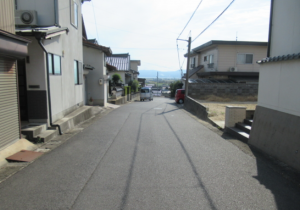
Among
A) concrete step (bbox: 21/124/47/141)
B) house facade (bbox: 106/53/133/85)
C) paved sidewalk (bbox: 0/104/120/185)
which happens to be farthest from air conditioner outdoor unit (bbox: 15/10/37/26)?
Result: house facade (bbox: 106/53/133/85)

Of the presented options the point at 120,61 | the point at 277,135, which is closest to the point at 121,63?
the point at 120,61

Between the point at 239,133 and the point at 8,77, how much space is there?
775cm

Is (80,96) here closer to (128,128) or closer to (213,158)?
(128,128)

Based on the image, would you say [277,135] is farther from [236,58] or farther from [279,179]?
[236,58]

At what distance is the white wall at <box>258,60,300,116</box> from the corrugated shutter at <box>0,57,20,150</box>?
24.4 ft

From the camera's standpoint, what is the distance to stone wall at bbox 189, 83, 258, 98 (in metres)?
25.1

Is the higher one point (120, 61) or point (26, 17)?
point (120, 61)

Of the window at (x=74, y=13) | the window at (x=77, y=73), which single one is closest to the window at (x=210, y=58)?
the window at (x=77, y=73)

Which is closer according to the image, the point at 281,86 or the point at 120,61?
the point at 281,86

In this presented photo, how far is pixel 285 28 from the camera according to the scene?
7227mm

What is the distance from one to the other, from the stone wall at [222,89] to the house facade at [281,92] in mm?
17507

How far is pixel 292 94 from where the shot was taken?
6266 mm

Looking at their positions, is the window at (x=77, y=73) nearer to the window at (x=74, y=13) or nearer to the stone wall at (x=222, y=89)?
the window at (x=74, y=13)

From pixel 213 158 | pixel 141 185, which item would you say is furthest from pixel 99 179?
pixel 213 158
